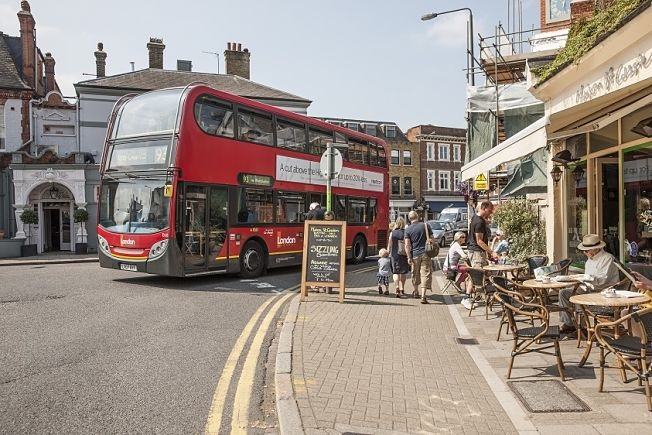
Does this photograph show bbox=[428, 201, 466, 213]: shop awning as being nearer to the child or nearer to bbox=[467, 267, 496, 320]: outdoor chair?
the child

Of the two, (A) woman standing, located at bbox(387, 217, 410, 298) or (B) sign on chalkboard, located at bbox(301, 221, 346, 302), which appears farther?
(A) woman standing, located at bbox(387, 217, 410, 298)

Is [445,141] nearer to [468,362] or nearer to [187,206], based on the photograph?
[187,206]

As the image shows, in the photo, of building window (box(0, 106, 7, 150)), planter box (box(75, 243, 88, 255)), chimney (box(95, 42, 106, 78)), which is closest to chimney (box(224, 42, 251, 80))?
chimney (box(95, 42, 106, 78))

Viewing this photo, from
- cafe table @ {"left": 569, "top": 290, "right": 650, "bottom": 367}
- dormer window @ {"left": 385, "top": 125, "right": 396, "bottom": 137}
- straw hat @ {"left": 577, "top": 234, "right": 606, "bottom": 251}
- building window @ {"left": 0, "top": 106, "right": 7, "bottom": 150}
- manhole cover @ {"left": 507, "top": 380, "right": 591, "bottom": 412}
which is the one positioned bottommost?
manhole cover @ {"left": 507, "top": 380, "right": 591, "bottom": 412}

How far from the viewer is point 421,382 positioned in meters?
4.93

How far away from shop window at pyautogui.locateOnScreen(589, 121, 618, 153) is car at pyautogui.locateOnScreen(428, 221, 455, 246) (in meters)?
18.0

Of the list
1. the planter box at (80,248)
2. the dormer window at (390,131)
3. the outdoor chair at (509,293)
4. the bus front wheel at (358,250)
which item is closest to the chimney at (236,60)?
the planter box at (80,248)

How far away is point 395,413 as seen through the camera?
413cm

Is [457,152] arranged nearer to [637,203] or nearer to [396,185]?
[396,185]

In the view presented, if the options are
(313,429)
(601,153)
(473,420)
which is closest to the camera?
(313,429)

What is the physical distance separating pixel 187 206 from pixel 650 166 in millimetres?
8576

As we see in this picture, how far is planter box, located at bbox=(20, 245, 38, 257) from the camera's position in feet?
73.2

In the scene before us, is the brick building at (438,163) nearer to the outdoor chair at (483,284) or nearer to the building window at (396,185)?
the building window at (396,185)

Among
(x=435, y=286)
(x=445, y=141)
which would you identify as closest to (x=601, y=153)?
(x=435, y=286)
